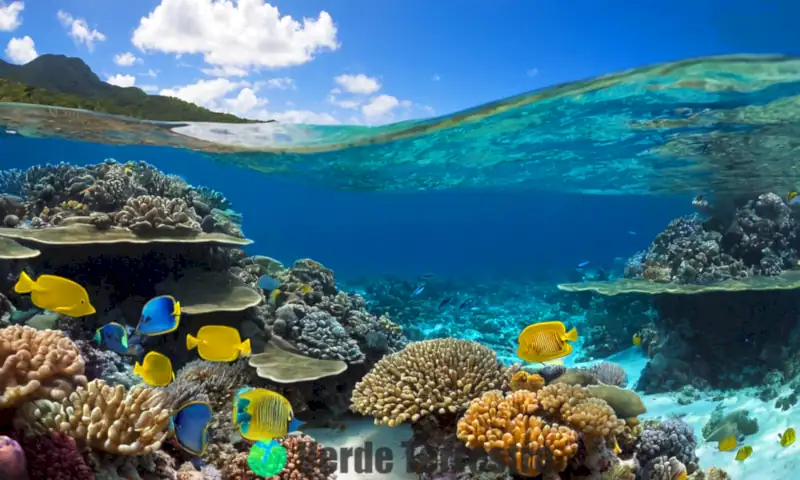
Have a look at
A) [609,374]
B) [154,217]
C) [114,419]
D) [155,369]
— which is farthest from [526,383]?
[154,217]

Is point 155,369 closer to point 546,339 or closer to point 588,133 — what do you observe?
point 546,339

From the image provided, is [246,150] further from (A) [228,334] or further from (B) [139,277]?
(A) [228,334]

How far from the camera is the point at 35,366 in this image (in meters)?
3.94

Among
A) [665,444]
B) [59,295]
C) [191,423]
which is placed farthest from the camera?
[665,444]

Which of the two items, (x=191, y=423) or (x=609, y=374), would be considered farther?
(x=609, y=374)

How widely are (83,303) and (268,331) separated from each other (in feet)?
12.4

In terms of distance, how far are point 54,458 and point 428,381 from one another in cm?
372


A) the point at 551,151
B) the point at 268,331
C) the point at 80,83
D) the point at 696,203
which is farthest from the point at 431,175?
the point at 268,331

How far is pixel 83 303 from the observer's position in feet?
15.3

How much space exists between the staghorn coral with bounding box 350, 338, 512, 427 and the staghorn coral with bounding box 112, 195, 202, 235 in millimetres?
4161

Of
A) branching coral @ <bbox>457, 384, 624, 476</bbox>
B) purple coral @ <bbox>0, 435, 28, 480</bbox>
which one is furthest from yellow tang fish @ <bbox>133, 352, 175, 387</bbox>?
branching coral @ <bbox>457, 384, 624, 476</bbox>

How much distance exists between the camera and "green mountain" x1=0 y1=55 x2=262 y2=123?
13367 millimetres

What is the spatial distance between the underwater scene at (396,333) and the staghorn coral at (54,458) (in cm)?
1

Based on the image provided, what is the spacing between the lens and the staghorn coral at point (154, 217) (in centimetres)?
788
